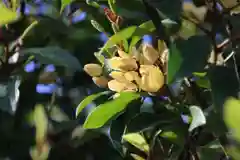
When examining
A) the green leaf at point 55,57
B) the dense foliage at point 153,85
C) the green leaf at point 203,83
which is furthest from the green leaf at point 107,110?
the green leaf at point 55,57

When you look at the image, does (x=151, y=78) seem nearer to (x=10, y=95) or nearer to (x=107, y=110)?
(x=107, y=110)

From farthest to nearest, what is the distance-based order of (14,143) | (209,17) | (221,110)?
(14,143) < (209,17) < (221,110)

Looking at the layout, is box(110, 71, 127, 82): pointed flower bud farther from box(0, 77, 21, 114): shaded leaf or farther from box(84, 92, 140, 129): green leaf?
box(0, 77, 21, 114): shaded leaf

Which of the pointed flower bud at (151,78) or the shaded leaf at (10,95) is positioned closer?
the pointed flower bud at (151,78)

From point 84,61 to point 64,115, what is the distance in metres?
0.12

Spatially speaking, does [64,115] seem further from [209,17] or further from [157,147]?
[209,17]

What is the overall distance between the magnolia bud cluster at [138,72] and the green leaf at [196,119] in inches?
2.3

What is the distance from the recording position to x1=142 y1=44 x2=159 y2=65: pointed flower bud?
Result: 755 mm

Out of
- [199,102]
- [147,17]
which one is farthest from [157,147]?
[147,17]

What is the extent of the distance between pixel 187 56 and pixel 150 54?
0.20 ft

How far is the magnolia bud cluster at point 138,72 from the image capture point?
2.45 feet

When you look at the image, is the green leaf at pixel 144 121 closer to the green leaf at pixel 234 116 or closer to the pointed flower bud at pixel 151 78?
the pointed flower bud at pixel 151 78

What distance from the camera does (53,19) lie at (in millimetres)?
1156

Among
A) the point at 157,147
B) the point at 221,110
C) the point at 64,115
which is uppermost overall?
the point at 221,110
